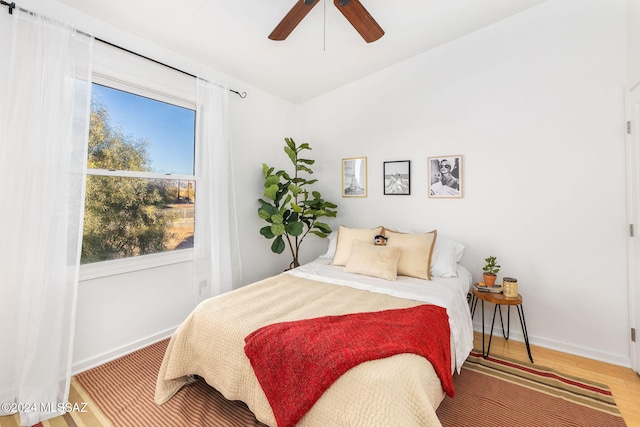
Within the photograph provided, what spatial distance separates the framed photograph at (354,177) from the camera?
3.50 metres

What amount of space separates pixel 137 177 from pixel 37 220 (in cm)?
77

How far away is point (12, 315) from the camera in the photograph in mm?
1765

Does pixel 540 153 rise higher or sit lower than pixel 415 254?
higher

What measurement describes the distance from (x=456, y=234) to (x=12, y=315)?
11.6 ft

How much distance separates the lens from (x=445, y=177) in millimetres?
2959

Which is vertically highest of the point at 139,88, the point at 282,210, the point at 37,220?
the point at 139,88

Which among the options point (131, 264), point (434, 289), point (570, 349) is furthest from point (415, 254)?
point (131, 264)

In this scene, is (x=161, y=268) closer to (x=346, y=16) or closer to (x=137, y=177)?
(x=137, y=177)

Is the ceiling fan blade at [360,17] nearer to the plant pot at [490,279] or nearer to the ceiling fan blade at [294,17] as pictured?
the ceiling fan blade at [294,17]

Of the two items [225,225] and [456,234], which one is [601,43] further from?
[225,225]

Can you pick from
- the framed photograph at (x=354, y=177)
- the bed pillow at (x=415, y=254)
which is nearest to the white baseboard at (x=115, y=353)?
the bed pillow at (x=415, y=254)

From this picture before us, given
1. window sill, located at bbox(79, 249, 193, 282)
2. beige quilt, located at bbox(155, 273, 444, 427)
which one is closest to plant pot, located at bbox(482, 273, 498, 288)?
beige quilt, located at bbox(155, 273, 444, 427)

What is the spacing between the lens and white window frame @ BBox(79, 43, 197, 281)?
7.06 feet

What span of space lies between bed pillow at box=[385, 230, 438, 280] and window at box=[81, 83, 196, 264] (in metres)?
2.05
